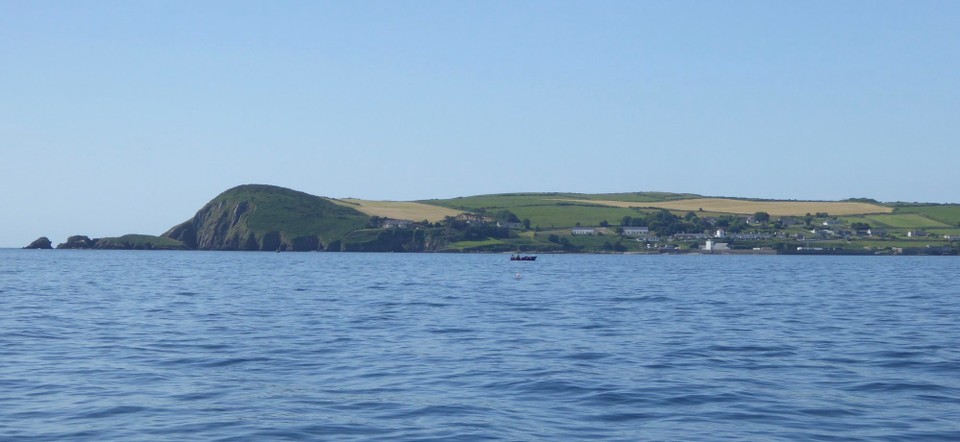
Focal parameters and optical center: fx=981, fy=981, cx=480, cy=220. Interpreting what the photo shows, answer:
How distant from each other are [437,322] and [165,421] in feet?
70.3

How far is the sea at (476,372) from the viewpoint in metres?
19.1

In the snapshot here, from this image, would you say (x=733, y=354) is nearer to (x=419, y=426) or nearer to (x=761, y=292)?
(x=419, y=426)

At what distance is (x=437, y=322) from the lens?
4031cm

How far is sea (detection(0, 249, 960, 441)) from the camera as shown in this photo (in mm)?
19078

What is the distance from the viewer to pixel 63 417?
19.7 m

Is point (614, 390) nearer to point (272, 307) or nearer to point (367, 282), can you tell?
point (272, 307)

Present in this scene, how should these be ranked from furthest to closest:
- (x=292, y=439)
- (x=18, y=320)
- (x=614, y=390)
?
(x=18, y=320) → (x=614, y=390) → (x=292, y=439)

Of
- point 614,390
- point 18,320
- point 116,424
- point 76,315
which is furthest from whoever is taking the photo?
point 76,315

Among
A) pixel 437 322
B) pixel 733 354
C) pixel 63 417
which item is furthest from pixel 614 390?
pixel 437 322

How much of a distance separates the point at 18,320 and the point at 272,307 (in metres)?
12.5

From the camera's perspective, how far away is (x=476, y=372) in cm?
2594

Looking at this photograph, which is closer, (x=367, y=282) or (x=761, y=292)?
(x=761, y=292)

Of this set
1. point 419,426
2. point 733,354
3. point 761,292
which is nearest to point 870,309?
point 761,292

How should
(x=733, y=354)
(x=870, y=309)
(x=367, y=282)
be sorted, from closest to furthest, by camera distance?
(x=733, y=354) < (x=870, y=309) < (x=367, y=282)
